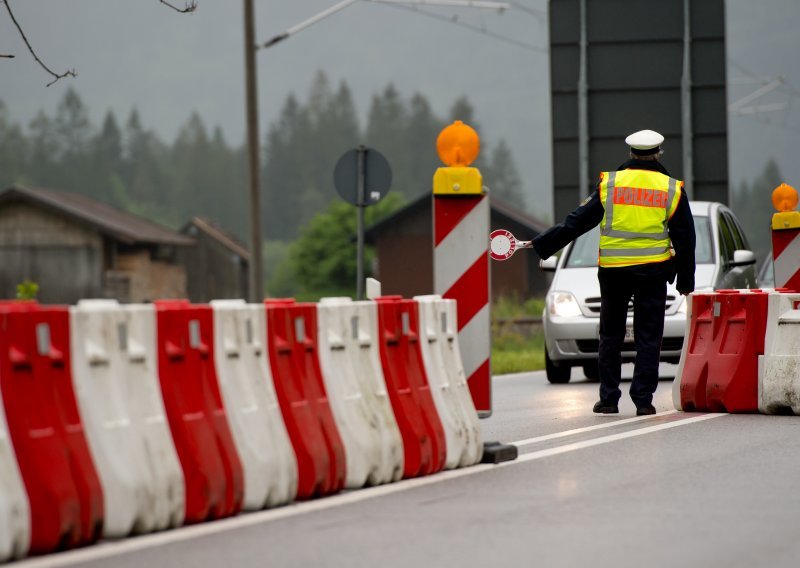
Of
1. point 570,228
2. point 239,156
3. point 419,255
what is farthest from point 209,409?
point 239,156

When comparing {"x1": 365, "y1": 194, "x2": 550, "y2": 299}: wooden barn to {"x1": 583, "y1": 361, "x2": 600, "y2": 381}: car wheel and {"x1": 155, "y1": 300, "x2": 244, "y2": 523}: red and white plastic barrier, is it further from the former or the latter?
{"x1": 155, "y1": 300, "x2": 244, "y2": 523}: red and white plastic barrier

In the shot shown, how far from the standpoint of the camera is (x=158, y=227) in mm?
93688

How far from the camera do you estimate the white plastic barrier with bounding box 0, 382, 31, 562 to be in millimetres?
5578

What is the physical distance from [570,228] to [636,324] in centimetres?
91

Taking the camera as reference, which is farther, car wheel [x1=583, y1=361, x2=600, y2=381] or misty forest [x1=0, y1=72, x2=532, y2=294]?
misty forest [x1=0, y1=72, x2=532, y2=294]

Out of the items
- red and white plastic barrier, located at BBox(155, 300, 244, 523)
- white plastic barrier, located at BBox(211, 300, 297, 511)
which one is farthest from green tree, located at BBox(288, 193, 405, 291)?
red and white plastic barrier, located at BBox(155, 300, 244, 523)

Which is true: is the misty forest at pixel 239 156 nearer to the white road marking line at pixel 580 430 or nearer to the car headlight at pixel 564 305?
the car headlight at pixel 564 305

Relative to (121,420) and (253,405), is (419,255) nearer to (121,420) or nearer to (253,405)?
(253,405)

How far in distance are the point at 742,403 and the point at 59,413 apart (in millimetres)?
6477

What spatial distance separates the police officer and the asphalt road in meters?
1.93

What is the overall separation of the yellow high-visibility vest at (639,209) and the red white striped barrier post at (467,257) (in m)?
2.66

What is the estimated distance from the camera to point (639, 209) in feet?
36.9

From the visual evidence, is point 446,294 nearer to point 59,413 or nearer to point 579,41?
point 59,413

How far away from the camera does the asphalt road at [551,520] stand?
5.74 metres
